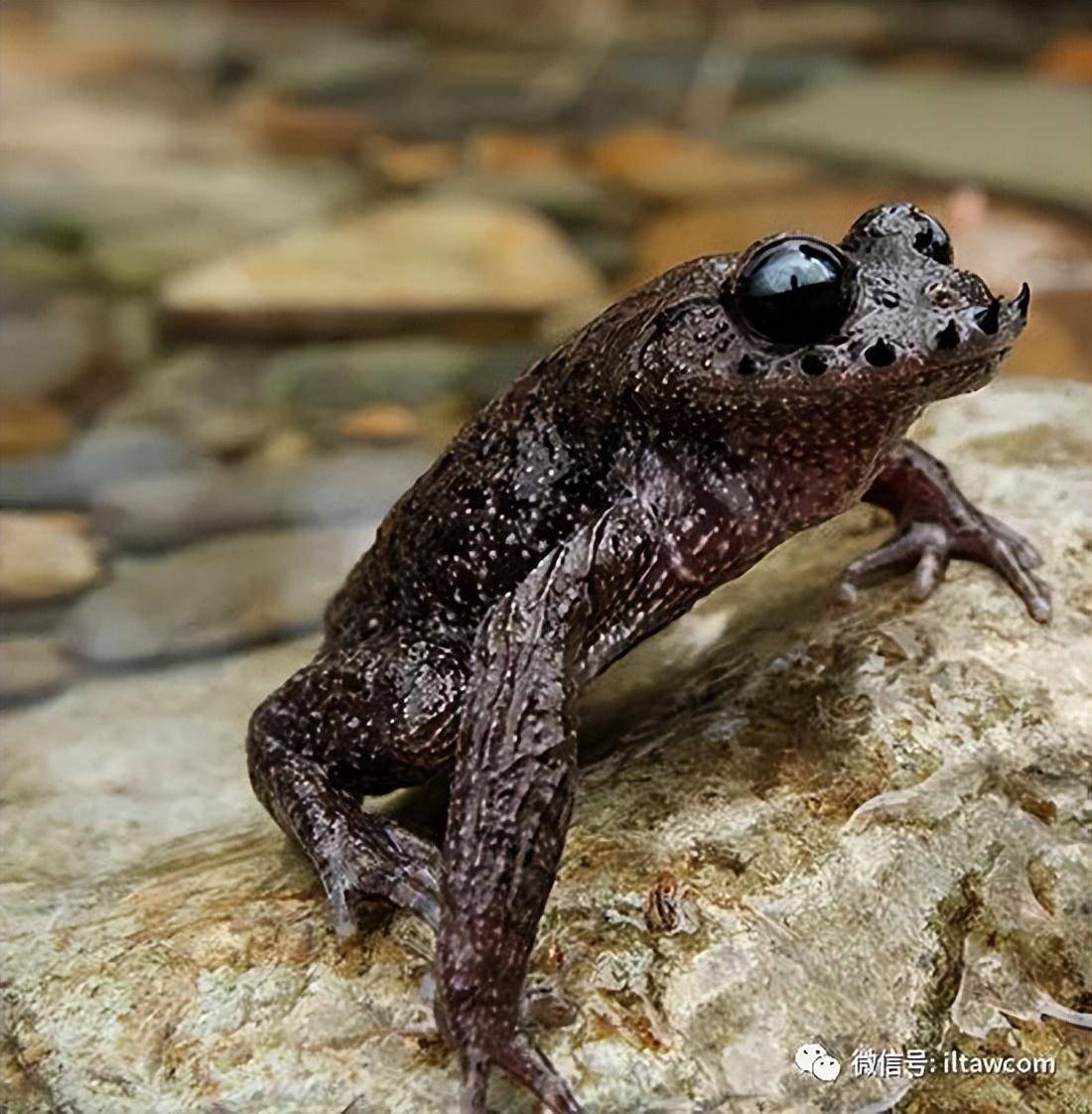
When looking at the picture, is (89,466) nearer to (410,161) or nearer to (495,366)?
(495,366)

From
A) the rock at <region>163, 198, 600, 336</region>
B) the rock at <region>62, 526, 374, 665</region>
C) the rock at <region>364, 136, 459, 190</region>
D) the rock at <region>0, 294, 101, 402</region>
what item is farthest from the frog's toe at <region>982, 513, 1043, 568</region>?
the rock at <region>364, 136, 459, 190</region>

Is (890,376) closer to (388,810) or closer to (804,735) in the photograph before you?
(804,735)

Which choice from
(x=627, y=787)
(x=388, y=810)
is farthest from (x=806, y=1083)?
(x=388, y=810)

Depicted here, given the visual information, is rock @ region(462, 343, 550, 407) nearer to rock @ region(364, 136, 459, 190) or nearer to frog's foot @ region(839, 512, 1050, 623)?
rock @ region(364, 136, 459, 190)

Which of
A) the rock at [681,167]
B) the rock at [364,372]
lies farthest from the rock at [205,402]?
the rock at [681,167]

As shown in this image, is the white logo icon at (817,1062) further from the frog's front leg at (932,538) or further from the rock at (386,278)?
the rock at (386,278)

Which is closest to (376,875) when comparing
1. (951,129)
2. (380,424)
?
(380,424)
